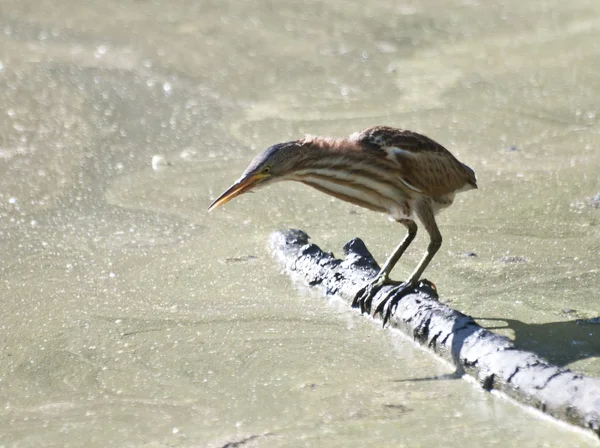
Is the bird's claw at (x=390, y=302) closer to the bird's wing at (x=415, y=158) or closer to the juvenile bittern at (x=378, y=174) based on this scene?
the juvenile bittern at (x=378, y=174)

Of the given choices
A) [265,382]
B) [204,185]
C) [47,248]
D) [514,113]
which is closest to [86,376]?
[265,382]

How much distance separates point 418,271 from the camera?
12.3ft

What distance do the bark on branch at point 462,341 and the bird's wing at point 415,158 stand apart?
34 centimetres

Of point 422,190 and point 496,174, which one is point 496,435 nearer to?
point 422,190

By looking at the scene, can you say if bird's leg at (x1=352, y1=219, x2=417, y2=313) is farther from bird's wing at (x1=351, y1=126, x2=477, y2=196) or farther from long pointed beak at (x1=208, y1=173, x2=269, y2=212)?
long pointed beak at (x1=208, y1=173, x2=269, y2=212)

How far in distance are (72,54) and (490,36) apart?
2.69m

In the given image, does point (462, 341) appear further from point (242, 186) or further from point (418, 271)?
point (242, 186)

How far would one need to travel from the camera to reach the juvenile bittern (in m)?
3.62

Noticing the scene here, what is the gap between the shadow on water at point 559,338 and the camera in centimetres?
324

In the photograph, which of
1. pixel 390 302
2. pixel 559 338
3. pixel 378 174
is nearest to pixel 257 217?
pixel 378 174

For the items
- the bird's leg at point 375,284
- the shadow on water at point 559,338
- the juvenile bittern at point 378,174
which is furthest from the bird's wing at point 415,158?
the shadow on water at point 559,338

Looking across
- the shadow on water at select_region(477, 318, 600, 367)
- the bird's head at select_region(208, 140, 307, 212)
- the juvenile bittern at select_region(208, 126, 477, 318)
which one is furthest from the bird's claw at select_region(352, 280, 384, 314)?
the bird's head at select_region(208, 140, 307, 212)

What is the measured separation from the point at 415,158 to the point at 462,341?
0.90m

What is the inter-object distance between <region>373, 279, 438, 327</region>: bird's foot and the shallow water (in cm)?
7
